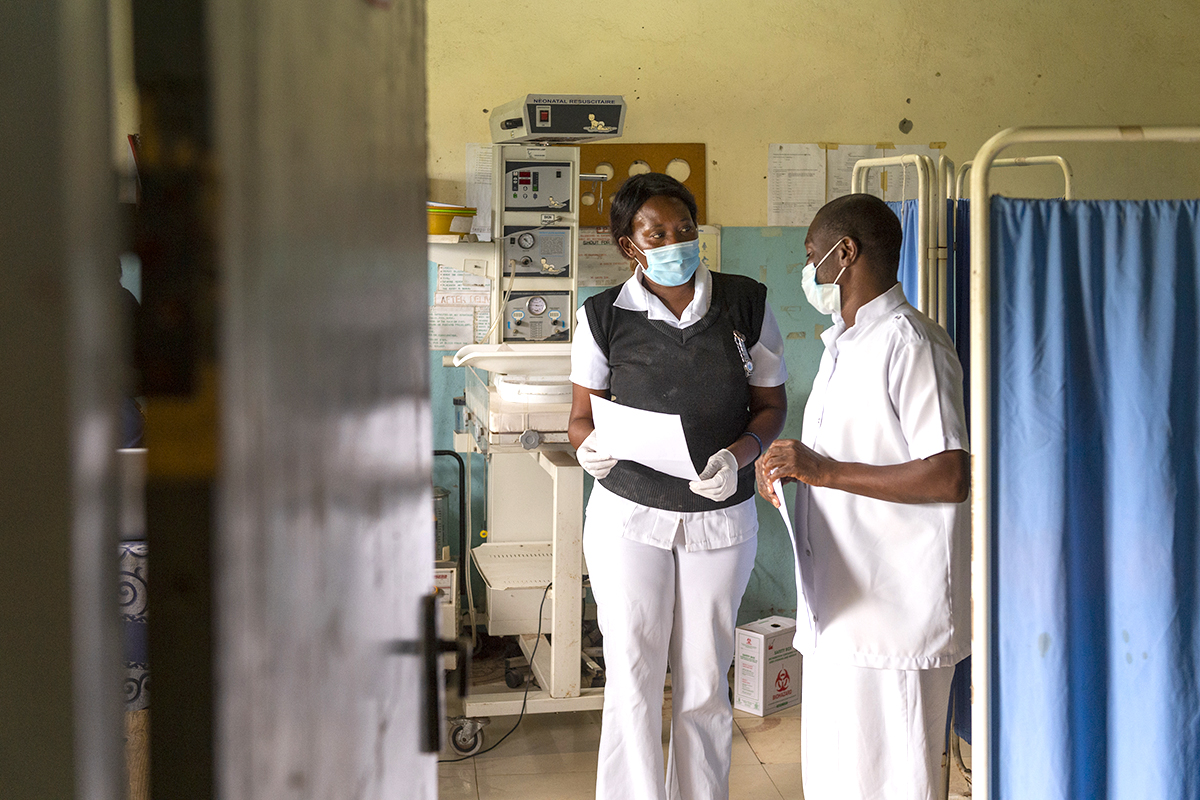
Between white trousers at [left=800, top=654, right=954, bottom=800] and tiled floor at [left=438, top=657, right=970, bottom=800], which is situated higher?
white trousers at [left=800, top=654, right=954, bottom=800]

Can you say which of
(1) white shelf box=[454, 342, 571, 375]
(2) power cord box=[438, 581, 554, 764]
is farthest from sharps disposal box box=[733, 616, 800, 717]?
(1) white shelf box=[454, 342, 571, 375]

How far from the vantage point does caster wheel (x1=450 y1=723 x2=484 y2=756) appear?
2764mm

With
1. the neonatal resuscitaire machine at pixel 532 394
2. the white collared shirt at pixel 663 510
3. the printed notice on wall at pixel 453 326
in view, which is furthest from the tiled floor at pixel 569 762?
the printed notice on wall at pixel 453 326

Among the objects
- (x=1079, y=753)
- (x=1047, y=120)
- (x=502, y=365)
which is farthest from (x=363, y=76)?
(x=1047, y=120)

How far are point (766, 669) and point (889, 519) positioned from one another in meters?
1.55

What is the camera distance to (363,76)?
0.39 meters

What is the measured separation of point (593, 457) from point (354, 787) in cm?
163

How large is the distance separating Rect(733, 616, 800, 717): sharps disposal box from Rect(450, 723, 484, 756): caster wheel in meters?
0.87

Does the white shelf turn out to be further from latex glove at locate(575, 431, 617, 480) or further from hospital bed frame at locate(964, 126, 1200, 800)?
hospital bed frame at locate(964, 126, 1200, 800)

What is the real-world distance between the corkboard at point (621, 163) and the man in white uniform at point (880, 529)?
5.78ft

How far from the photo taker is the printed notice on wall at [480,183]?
10.8ft

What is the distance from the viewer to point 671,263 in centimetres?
197

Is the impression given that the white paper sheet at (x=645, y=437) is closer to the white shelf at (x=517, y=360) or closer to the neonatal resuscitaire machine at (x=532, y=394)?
the neonatal resuscitaire machine at (x=532, y=394)

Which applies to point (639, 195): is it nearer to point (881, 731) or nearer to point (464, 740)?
point (881, 731)
